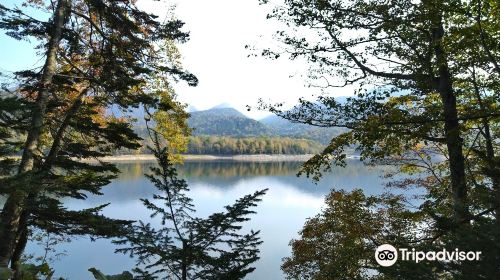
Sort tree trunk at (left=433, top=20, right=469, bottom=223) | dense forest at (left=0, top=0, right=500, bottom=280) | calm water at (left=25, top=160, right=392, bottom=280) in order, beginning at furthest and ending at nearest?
calm water at (left=25, top=160, right=392, bottom=280) → tree trunk at (left=433, top=20, right=469, bottom=223) → dense forest at (left=0, top=0, right=500, bottom=280)

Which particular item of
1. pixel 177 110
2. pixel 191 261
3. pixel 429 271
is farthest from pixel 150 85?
pixel 429 271

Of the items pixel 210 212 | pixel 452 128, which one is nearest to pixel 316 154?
pixel 452 128

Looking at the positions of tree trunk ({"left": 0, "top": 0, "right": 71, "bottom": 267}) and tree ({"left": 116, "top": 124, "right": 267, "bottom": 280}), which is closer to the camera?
tree ({"left": 116, "top": 124, "right": 267, "bottom": 280})

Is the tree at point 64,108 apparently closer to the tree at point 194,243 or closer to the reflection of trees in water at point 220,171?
the tree at point 194,243

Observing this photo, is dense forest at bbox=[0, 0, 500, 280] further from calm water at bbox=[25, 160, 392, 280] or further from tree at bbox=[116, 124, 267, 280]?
calm water at bbox=[25, 160, 392, 280]

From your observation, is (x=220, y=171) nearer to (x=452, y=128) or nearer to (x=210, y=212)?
(x=210, y=212)

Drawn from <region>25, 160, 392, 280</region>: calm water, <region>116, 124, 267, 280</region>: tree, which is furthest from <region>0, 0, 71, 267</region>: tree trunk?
<region>25, 160, 392, 280</region>: calm water

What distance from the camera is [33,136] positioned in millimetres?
7645

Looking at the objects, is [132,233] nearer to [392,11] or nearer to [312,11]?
[312,11]

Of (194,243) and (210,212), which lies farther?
(210,212)

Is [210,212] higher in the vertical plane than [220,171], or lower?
lower

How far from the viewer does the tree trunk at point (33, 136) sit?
7008 millimetres

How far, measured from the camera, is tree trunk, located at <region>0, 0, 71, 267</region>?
7.01m

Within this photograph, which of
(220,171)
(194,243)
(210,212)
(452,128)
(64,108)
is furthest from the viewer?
(220,171)
